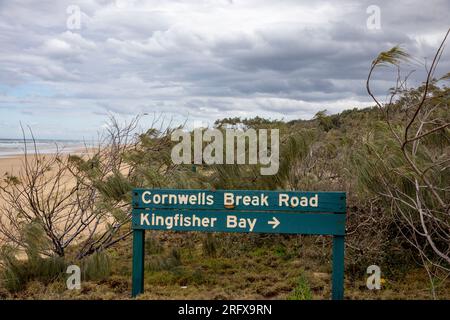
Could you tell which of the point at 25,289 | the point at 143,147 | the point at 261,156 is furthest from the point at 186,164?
the point at 25,289

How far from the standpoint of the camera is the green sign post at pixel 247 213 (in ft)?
16.2

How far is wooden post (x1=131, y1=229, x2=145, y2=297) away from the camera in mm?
5270

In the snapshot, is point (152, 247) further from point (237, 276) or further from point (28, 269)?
point (28, 269)

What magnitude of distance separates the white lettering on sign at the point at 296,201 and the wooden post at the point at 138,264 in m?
1.48

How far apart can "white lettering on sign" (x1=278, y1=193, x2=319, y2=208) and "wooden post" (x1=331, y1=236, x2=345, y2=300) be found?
0.41 metres

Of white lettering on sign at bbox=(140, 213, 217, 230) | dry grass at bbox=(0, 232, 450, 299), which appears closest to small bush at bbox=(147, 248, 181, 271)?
Result: dry grass at bbox=(0, 232, 450, 299)

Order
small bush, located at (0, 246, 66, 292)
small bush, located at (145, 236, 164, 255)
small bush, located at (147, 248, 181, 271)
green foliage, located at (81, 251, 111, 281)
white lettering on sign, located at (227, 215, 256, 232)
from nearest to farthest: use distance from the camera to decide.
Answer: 1. white lettering on sign, located at (227, 215, 256, 232)
2. small bush, located at (0, 246, 66, 292)
3. green foliage, located at (81, 251, 111, 281)
4. small bush, located at (147, 248, 181, 271)
5. small bush, located at (145, 236, 164, 255)

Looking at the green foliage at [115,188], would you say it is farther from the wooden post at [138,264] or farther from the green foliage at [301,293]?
the green foliage at [301,293]

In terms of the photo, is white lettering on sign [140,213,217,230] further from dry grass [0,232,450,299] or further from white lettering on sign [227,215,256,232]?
dry grass [0,232,450,299]

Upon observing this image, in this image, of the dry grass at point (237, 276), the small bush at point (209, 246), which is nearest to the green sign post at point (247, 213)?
the dry grass at point (237, 276)

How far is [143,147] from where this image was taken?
768 cm

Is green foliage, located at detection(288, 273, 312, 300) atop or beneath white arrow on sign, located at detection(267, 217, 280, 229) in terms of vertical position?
beneath

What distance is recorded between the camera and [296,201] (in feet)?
16.3

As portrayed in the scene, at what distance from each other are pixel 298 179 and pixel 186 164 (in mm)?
1685
